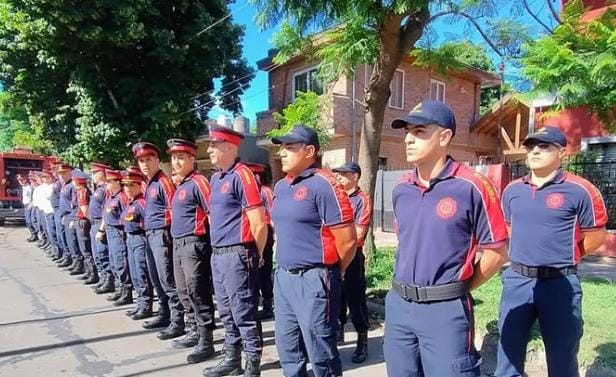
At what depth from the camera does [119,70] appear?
1277 cm

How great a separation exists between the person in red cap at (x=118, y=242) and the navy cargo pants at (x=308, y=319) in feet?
12.3

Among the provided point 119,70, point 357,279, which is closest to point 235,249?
point 357,279

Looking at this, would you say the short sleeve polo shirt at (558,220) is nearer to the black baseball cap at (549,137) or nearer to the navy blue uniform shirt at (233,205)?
the black baseball cap at (549,137)

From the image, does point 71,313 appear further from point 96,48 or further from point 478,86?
point 478,86

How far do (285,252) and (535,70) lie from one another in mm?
3517

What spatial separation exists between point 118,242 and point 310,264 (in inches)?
159

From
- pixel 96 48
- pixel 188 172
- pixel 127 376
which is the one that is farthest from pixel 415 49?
pixel 96 48

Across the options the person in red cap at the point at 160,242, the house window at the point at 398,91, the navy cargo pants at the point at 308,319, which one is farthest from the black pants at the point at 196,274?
the house window at the point at 398,91

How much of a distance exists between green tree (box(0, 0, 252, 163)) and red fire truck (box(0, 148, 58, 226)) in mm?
5600

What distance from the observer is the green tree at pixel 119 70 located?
430 inches

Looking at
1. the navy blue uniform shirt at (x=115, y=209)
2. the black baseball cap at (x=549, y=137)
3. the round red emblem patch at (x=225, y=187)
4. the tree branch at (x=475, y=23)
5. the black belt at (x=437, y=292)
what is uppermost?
the tree branch at (x=475, y=23)

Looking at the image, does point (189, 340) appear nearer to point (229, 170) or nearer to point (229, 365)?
point (229, 365)

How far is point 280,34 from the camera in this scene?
7.06 meters

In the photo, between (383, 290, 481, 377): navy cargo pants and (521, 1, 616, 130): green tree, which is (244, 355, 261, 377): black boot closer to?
(383, 290, 481, 377): navy cargo pants
